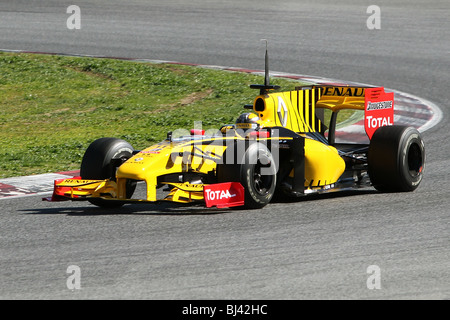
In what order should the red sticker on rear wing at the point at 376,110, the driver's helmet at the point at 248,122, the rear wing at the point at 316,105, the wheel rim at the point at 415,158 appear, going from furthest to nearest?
the red sticker on rear wing at the point at 376,110 → the wheel rim at the point at 415,158 → the rear wing at the point at 316,105 → the driver's helmet at the point at 248,122

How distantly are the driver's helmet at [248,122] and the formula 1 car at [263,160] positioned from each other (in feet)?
0.03

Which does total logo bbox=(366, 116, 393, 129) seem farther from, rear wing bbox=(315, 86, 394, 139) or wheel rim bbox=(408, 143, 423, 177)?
wheel rim bbox=(408, 143, 423, 177)

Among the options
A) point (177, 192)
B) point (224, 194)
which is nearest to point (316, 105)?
point (224, 194)

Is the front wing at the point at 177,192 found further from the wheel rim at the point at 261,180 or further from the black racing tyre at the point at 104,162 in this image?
the wheel rim at the point at 261,180

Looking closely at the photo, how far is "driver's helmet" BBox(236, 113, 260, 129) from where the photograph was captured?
9023 mm

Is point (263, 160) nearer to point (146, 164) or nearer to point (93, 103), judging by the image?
point (146, 164)

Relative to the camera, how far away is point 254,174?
27.8ft

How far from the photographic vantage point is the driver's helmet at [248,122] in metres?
9.02

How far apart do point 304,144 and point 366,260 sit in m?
2.46

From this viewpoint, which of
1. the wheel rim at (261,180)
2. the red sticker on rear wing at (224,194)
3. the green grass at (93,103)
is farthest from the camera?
the green grass at (93,103)

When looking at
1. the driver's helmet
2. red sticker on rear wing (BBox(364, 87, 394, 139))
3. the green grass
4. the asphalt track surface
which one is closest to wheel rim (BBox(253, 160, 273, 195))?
the asphalt track surface

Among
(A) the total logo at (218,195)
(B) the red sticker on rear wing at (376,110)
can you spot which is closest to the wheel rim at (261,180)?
(A) the total logo at (218,195)

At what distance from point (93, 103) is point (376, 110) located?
750 centimetres

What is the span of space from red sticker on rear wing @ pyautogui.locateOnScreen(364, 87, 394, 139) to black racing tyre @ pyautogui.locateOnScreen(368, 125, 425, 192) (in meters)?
0.41
